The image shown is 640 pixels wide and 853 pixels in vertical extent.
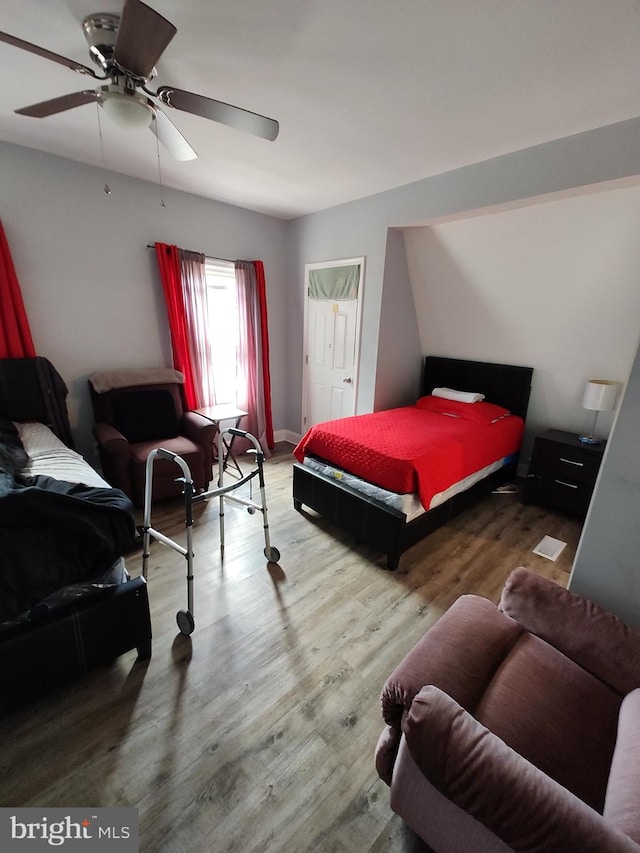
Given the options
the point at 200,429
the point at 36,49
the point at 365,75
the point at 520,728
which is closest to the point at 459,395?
the point at 200,429

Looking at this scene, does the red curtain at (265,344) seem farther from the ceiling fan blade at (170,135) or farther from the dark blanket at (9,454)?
the dark blanket at (9,454)

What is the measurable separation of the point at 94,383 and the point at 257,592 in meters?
2.19

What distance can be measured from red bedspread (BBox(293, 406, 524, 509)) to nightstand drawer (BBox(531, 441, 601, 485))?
0.28 metres

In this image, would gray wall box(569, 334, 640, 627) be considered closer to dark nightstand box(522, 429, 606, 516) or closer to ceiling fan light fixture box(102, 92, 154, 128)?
dark nightstand box(522, 429, 606, 516)

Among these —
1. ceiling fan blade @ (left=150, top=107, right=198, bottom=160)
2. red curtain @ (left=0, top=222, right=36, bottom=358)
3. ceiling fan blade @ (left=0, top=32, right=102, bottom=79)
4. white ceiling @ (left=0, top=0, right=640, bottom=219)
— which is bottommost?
red curtain @ (left=0, top=222, right=36, bottom=358)

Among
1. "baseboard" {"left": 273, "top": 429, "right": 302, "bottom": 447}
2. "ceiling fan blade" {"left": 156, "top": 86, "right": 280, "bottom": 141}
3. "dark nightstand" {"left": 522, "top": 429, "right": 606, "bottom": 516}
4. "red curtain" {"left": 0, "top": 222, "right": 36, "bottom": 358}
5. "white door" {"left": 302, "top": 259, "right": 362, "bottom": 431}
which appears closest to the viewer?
"ceiling fan blade" {"left": 156, "top": 86, "right": 280, "bottom": 141}

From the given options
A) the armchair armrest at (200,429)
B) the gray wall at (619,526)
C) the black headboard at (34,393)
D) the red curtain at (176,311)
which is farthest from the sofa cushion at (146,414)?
the gray wall at (619,526)

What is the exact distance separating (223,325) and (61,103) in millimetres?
2377

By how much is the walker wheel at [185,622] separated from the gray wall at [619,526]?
174cm

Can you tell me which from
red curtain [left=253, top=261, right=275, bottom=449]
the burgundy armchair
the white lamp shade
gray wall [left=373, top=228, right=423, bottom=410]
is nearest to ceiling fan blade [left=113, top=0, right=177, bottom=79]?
the burgundy armchair

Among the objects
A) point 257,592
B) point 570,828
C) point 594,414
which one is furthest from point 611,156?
point 257,592

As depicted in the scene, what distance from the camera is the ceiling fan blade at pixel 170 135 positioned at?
161 centimetres

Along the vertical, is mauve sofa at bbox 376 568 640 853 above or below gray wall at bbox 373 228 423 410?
below

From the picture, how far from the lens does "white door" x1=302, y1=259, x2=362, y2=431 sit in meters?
3.63
